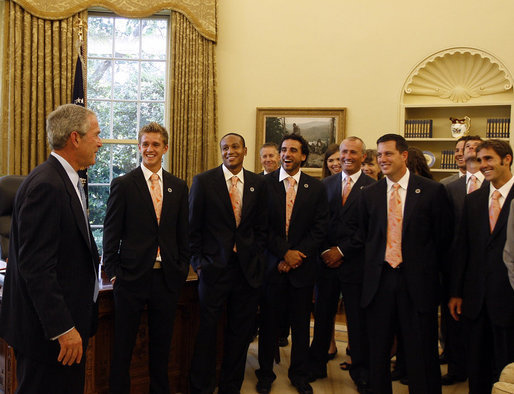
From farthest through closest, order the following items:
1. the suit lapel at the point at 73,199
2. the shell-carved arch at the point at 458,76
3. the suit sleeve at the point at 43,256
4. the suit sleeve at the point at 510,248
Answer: the shell-carved arch at the point at 458,76, the suit sleeve at the point at 510,248, the suit lapel at the point at 73,199, the suit sleeve at the point at 43,256

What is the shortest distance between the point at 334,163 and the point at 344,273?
1.10 m

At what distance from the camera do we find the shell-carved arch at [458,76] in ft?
18.7

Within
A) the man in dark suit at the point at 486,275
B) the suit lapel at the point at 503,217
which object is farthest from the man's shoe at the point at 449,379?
the suit lapel at the point at 503,217

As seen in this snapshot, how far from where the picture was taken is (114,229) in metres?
2.68

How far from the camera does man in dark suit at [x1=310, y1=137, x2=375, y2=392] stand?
131 inches

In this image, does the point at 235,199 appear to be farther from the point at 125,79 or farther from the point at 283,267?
the point at 125,79

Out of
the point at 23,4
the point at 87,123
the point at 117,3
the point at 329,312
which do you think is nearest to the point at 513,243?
the point at 329,312

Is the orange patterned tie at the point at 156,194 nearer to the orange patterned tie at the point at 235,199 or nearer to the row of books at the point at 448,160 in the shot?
the orange patterned tie at the point at 235,199

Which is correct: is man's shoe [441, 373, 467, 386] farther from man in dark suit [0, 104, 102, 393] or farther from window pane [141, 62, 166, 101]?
window pane [141, 62, 166, 101]

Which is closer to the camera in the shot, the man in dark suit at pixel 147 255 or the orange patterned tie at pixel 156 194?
the man in dark suit at pixel 147 255

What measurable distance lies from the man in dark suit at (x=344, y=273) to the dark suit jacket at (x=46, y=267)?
75.4 inches

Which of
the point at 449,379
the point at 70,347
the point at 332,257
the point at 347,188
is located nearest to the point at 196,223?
the point at 332,257

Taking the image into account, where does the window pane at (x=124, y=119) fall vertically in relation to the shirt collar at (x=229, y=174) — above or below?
above

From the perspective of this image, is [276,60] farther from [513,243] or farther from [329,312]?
[513,243]
